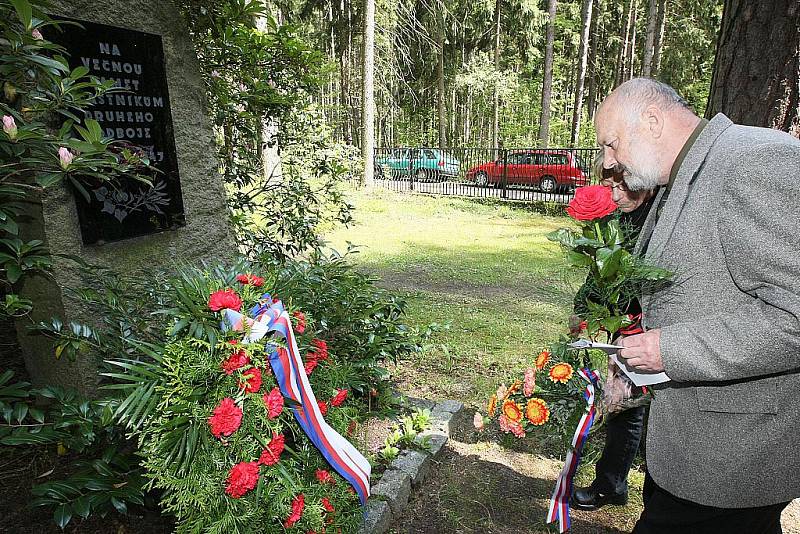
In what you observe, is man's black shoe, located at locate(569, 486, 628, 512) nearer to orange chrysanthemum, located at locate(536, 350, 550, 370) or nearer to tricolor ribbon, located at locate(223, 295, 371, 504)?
orange chrysanthemum, located at locate(536, 350, 550, 370)

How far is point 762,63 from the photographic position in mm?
2455

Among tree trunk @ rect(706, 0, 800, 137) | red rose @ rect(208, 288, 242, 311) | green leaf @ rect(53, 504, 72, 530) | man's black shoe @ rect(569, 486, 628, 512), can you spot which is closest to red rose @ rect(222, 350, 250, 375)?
red rose @ rect(208, 288, 242, 311)

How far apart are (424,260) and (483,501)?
5.33 meters

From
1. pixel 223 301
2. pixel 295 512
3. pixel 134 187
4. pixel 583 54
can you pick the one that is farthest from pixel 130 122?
pixel 583 54

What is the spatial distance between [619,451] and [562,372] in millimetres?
985

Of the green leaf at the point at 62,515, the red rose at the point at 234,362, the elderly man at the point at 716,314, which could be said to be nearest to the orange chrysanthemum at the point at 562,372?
the elderly man at the point at 716,314

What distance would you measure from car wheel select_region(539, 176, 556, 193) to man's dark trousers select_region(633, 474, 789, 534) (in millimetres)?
13056

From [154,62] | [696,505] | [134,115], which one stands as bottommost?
[696,505]

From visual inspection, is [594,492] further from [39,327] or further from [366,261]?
[366,261]

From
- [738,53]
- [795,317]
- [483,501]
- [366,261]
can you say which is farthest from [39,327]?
[366,261]

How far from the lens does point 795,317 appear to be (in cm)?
117

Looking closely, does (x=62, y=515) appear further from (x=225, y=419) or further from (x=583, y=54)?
(x=583, y=54)

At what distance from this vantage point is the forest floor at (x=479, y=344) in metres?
2.46

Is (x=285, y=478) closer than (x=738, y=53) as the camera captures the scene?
Yes
